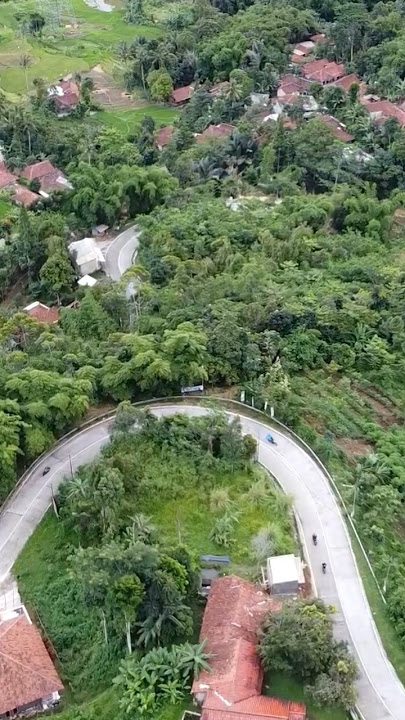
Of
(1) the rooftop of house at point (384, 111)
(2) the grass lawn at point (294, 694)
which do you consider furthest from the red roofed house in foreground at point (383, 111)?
(2) the grass lawn at point (294, 694)

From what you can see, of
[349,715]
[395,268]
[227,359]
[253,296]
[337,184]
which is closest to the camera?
[349,715]

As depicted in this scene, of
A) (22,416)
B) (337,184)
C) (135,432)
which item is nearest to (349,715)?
(135,432)

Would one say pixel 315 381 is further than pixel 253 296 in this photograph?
No

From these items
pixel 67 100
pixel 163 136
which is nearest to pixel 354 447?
pixel 163 136

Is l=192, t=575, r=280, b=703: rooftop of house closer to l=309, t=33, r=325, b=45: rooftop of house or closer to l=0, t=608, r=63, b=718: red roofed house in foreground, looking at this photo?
l=0, t=608, r=63, b=718: red roofed house in foreground

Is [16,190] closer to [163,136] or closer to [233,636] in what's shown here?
[163,136]

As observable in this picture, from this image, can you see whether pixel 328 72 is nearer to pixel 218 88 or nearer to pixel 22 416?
pixel 218 88
